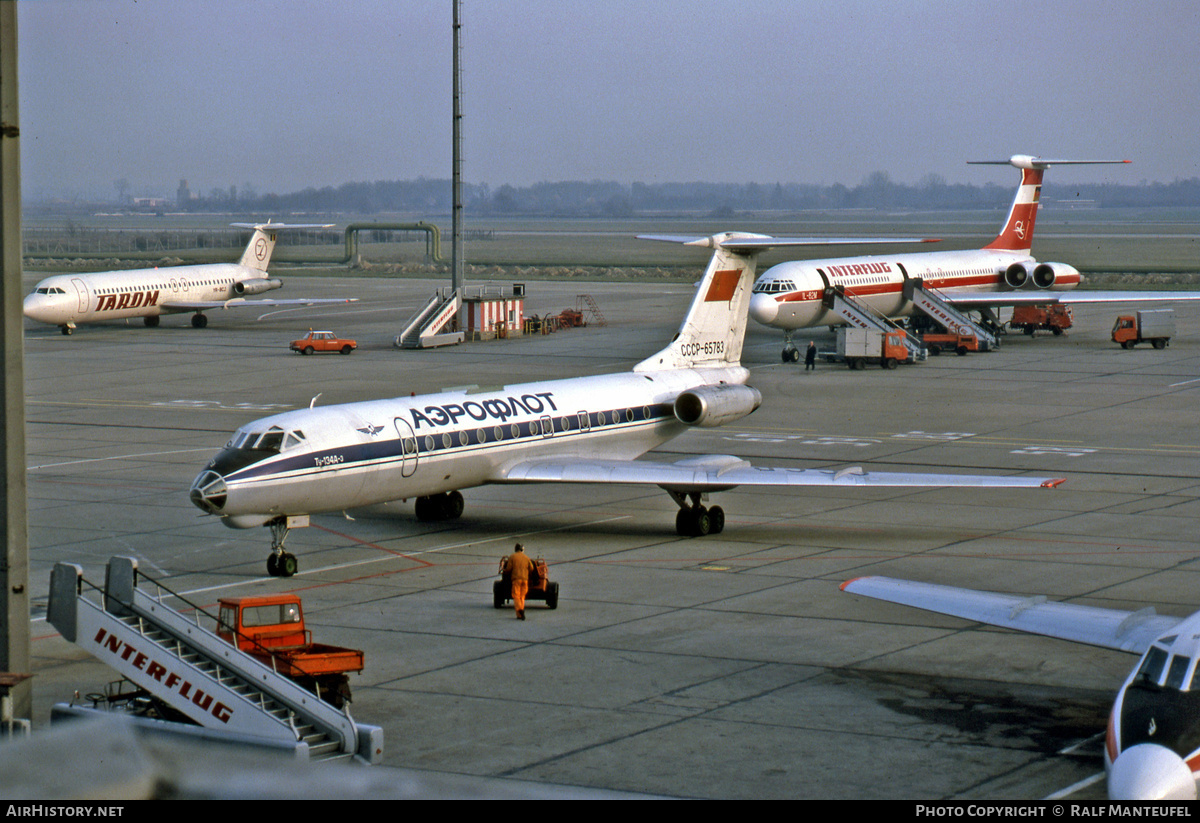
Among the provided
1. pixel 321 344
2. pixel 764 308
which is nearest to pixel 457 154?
pixel 321 344

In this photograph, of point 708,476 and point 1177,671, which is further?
point 708,476

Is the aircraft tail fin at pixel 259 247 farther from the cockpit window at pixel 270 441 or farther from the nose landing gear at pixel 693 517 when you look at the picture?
the cockpit window at pixel 270 441

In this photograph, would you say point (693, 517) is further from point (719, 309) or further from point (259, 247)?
point (259, 247)

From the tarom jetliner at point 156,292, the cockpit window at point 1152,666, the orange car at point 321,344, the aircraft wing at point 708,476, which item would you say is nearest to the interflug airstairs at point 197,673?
the cockpit window at point 1152,666

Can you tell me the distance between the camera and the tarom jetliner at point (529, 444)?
81.7 ft

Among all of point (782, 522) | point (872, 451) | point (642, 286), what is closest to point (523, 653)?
point (782, 522)

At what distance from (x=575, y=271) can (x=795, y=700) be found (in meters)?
116

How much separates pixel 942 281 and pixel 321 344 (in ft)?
95.3

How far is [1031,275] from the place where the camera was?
2849 inches

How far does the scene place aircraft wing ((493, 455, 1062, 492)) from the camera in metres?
27.0

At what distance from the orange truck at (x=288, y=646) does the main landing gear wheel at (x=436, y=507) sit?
35.1 feet

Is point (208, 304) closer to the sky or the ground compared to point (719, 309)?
closer to the ground

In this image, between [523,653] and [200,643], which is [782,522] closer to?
[523,653]

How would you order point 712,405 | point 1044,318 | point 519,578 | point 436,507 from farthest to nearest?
point 1044,318 → point 712,405 → point 436,507 → point 519,578
